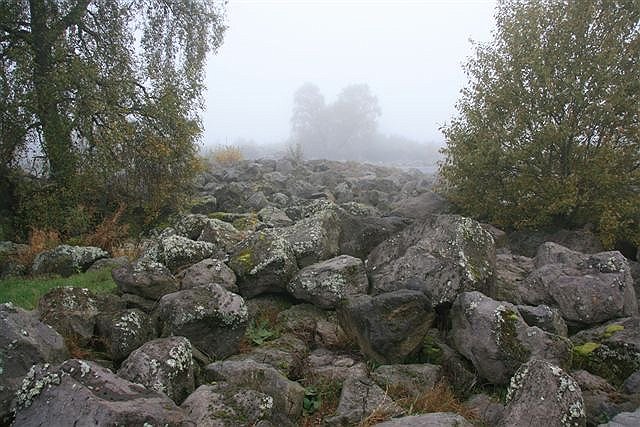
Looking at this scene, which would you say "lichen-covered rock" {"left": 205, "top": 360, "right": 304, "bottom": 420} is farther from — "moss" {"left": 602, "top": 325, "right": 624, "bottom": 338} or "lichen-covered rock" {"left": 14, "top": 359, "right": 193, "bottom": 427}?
"moss" {"left": 602, "top": 325, "right": 624, "bottom": 338}

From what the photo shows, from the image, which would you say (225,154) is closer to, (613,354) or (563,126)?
(563,126)

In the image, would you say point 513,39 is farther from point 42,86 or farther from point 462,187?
point 42,86

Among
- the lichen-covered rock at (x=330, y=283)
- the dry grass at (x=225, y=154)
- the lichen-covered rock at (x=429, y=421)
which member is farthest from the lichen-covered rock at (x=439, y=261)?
the dry grass at (x=225, y=154)

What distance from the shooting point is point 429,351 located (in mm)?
8086

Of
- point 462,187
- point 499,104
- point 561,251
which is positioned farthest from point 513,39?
point 561,251

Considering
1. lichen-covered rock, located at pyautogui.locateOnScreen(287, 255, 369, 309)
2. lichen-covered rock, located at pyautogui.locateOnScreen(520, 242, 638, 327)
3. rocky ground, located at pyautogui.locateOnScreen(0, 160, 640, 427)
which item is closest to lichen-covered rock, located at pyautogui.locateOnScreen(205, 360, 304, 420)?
rocky ground, located at pyautogui.locateOnScreen(0, 160, 640, 427)

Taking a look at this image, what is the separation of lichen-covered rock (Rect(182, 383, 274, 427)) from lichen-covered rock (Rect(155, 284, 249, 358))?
1.82m

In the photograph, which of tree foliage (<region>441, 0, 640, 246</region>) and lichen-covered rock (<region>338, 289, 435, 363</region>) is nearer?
lichen-covered rock (<region>338, 289, 435, 363</region>)

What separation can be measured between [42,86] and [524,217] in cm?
1766

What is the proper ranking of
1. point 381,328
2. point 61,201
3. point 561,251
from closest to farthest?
point 381,328
point 561,251
point 61,201

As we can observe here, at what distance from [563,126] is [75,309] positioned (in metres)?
15.3

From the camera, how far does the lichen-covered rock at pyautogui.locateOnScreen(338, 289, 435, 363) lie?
776cm

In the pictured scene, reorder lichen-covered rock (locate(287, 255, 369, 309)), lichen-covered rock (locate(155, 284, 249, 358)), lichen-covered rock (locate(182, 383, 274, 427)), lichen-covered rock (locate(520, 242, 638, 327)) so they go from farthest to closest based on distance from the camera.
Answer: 1. lichen-covered rock (locate(287, 255, 369, 309))
2. lichen-covered rock (locate(520, 242, 638, 327))
3. lichen-covered rock (locate(155, 284, 249, 358))
4. lichen-covered rock (locate(182, 383, 274, 427))

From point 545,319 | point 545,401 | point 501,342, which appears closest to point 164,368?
point 545,401
